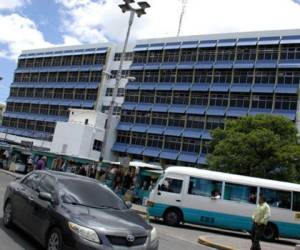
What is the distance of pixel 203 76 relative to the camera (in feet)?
234

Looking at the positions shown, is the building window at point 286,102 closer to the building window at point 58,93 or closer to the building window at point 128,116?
the building window at point 128,116

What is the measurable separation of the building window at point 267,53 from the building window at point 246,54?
0.82 meters

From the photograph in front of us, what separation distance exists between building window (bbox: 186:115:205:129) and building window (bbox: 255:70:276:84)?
900 cm

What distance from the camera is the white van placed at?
23.6 m

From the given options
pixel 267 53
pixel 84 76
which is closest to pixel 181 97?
pixel 267 53

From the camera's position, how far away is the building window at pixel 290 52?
204ft

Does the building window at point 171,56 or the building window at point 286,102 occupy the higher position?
the building window at point 171,56

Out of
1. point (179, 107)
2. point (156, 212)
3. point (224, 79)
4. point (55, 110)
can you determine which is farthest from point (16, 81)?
point (156, 212)

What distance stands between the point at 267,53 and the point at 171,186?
4431 centimetres

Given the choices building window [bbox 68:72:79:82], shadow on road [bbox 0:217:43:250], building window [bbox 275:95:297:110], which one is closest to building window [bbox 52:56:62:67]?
building window [bbox 68:72:79:82]

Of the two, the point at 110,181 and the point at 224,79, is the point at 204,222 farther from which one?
the point at 224,79

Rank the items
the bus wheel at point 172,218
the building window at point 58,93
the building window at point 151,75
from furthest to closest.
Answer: the building window at point 58,93
the building window at point 151,75
the bus wheel at point 172,218

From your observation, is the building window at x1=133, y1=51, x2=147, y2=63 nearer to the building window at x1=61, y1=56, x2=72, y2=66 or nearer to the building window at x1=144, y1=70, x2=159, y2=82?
the building window at x1=144, y1=70, x2=159, y2=82

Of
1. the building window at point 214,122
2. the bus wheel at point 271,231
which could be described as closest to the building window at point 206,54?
the building window at point 214,122
